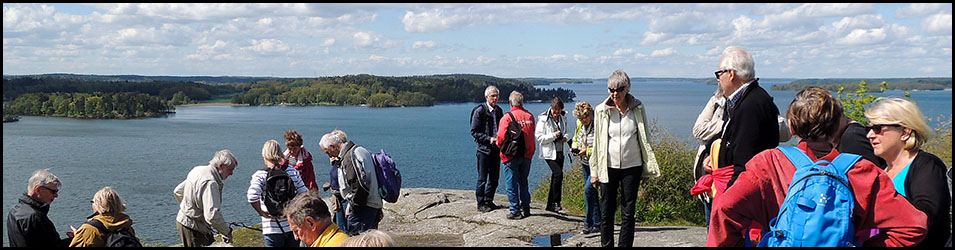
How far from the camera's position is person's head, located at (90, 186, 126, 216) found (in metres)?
4.42

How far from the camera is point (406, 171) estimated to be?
3531cm

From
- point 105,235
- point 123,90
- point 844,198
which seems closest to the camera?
point 844,198

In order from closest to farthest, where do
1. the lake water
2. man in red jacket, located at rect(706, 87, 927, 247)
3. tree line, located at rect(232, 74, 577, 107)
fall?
man in red jacket, located at rect(706, 87, 927, 247), the lake water, tree line, located at rect(232, 74, 577, 107)

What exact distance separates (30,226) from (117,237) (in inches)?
27.0

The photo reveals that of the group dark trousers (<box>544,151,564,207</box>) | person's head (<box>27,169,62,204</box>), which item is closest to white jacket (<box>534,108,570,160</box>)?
dark trousers (<box>544,151,564,207</box>)

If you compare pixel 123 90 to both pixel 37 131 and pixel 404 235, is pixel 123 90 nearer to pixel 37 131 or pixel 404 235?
pixel 37 131

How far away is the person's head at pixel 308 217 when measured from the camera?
363 cm

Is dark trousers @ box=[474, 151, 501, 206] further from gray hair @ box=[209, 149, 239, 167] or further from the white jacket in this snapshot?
gray hair @ box=[209, 149, 239, 167]

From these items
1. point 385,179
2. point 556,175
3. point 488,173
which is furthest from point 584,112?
point 385,179

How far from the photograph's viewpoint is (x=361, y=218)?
231 inches

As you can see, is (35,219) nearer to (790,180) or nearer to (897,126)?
(790,180)

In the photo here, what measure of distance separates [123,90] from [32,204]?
119467 mm

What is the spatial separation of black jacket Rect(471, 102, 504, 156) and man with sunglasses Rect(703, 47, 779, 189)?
4.31 metres

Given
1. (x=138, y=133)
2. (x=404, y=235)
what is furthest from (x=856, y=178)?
(x=138, y=133)
